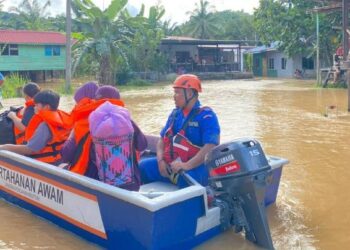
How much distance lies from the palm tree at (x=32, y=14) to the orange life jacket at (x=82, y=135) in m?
39.2

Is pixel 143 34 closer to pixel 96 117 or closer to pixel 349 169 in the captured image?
pixel 349 169

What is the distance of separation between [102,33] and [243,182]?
22773 millimetres

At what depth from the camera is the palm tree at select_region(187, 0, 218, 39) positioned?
53.1 metres

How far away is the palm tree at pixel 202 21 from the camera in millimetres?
53125

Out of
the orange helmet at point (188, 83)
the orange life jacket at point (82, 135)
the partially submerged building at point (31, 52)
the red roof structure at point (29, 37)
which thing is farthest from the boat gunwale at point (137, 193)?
the red roof structure at point (29, 37)

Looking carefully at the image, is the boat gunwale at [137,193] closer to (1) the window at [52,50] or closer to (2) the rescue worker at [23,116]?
(2) the rescue worker at [23,116]

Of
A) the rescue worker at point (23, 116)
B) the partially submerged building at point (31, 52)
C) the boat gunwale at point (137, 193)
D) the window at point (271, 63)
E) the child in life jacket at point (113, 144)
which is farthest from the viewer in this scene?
the window at point (271, 63)

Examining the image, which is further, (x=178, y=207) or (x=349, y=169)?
(x=349, y=169)

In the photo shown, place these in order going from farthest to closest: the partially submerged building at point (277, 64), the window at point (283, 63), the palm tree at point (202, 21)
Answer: the palm tree at point (202, 21), the window at point (283, 63), the partially submerged building at point (277, 64)

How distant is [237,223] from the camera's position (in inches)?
159

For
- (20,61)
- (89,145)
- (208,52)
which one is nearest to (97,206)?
(89,145)

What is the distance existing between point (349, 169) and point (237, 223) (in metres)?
3.45

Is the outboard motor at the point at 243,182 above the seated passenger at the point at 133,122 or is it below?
below

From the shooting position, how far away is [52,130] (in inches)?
194
